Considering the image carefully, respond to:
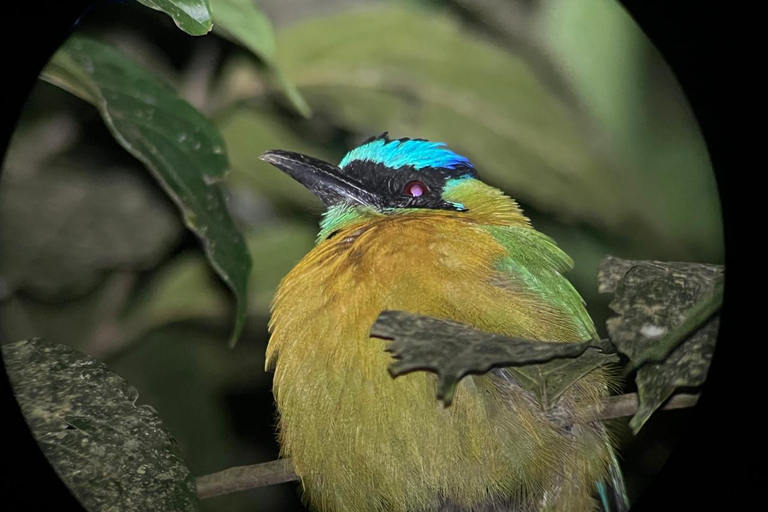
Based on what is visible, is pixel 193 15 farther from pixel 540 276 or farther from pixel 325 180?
pixel 540 276

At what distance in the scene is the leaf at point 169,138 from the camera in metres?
1.93

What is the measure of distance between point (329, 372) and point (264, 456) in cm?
142

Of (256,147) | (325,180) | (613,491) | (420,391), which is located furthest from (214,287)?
(613,491)

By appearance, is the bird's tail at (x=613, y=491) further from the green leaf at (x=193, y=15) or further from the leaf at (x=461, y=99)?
the green leaf at (x=193, y=15)

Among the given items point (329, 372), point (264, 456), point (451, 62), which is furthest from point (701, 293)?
point (264, 456)

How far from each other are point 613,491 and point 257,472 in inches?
36.7

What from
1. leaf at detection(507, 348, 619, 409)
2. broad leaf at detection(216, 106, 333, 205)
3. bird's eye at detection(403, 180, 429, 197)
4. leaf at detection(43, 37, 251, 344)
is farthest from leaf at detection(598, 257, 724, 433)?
broad leaf at detection(216, 106, 333, 205)

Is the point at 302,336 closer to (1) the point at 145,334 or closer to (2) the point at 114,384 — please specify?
(2) the point at 114,384

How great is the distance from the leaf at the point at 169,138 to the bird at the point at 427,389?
0.67ft

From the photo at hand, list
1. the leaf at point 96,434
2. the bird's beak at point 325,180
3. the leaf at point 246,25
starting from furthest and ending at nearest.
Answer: the bird's beak at point 325,180 → the leaf at point 246,25 → the leaf at point 96,434

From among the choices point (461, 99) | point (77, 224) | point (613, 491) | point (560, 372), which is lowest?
point (613, 491)

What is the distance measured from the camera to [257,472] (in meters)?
1.84

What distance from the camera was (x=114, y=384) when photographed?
1675mm

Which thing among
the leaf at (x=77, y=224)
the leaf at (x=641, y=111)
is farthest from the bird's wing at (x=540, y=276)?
the leaf at (x=77, y=224)
